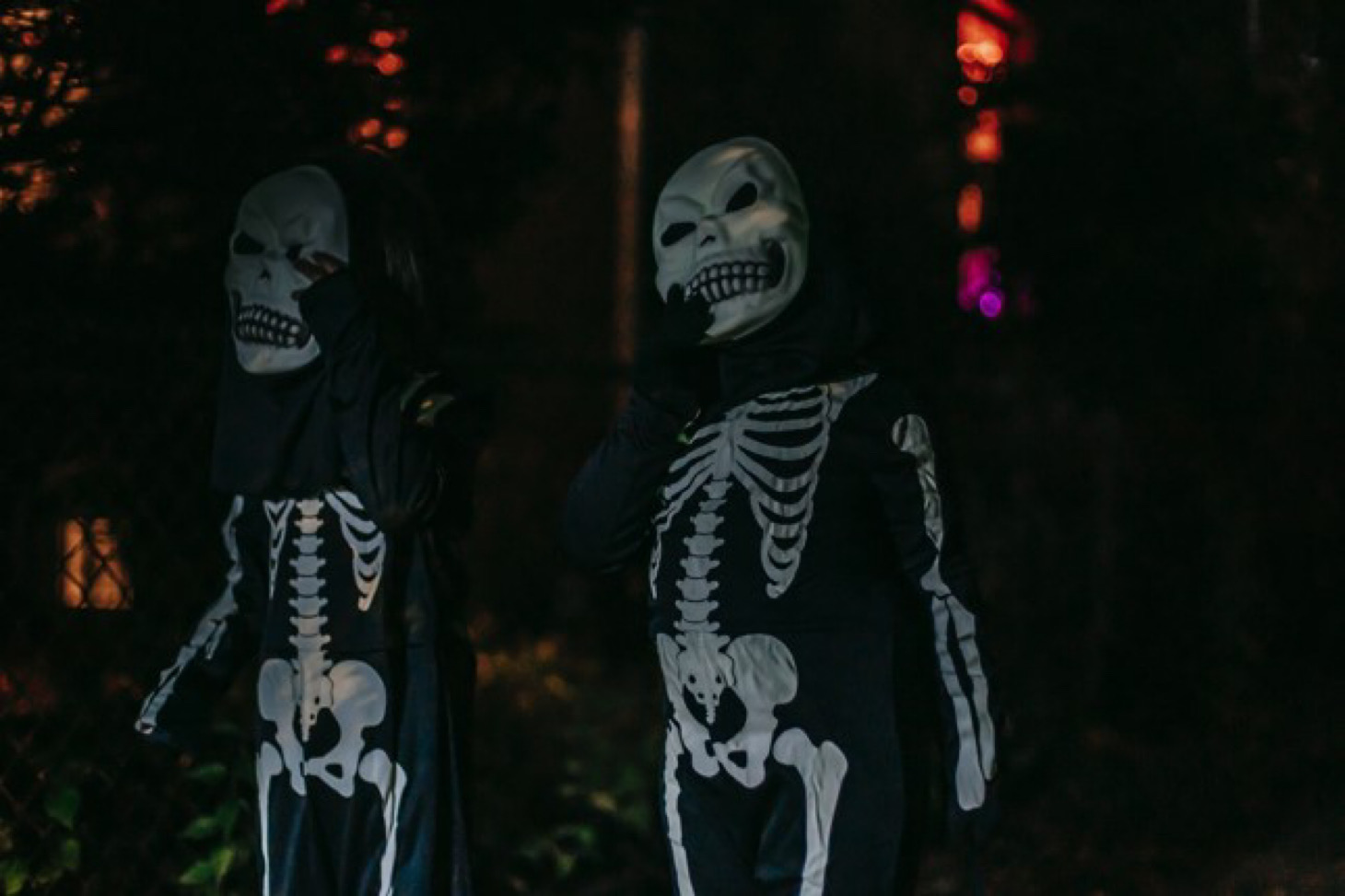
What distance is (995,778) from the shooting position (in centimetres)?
429

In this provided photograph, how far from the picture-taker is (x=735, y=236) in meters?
4.42

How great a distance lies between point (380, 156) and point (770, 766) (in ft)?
5.85

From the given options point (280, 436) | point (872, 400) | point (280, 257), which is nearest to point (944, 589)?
point (872, 400)

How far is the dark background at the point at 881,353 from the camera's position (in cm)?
562

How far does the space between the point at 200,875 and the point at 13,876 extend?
0.51m

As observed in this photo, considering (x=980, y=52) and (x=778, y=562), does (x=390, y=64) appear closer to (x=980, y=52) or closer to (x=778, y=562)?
(x=778, y=562)

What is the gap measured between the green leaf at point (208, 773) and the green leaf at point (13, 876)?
0.55m

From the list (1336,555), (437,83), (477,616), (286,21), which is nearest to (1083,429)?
(1336,555)

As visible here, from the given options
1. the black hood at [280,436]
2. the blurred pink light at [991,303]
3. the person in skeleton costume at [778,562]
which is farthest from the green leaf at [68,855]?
the blurred pink light at [991,303]

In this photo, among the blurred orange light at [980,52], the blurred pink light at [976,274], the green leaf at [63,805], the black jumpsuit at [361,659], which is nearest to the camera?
the black jumpsuit at [361,659]

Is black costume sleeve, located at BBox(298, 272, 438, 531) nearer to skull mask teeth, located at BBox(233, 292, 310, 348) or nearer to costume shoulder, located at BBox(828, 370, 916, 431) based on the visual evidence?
skull mask teeth, located at BBox(233, 292, 310, 348)

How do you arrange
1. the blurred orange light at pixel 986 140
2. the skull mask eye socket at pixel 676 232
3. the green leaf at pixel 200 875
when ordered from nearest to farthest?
the skull mask eye socket at pixel 676 232 < the green leaf at pixel 200 875 < the blurred orange light at pixel 986 140

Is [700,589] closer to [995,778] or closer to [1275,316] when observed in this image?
[995,778]

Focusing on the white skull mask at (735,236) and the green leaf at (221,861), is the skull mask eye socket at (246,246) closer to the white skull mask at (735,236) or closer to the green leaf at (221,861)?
the white skull mask at (735,236)
